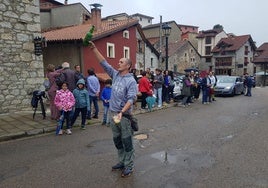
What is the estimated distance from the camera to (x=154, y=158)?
5.29 meters

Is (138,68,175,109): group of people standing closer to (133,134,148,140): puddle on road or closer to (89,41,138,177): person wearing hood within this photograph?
(133,134,148,140): puddle on road

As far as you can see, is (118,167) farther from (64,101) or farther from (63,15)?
(63,15)

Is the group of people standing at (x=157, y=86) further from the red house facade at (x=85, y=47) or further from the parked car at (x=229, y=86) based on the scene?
the parked car at (x=229, y=86)

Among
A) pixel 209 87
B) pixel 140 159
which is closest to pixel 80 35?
pixel 209 87

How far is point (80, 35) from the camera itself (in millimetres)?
19250

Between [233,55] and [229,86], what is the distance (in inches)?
1523

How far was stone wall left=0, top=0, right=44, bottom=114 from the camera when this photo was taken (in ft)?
30.9

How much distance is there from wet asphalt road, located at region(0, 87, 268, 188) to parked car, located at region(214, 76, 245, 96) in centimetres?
899

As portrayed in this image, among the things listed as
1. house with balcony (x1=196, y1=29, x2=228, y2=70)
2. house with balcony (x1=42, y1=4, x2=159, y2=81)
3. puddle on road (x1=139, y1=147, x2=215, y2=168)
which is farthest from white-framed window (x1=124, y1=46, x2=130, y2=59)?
house with balcony (x1=196, y1=29, x2=228, y2=70)

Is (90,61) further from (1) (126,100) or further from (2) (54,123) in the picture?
(1) (126,100)

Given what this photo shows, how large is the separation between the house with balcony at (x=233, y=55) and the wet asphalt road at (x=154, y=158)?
157 feet

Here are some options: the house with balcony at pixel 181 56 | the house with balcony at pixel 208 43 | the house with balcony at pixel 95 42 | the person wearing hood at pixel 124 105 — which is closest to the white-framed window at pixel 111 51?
the house with balcony at pixel 95 42

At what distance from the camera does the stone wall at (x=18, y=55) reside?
9.42 m

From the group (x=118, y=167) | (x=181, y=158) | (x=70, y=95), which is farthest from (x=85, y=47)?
(x=118, y=167)
